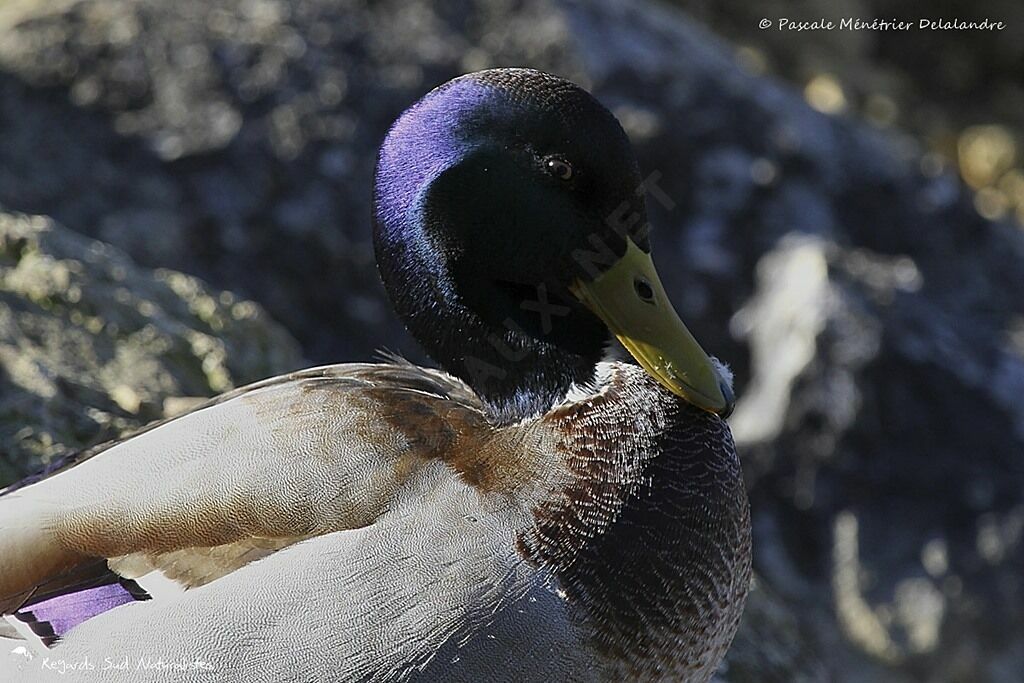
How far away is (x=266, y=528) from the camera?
223 centimetres

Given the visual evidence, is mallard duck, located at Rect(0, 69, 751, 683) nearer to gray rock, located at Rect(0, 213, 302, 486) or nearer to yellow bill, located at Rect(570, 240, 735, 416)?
yellow bill, located at Rect(570, 240, 735, 416)

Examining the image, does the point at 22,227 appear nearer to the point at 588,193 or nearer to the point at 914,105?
the point at 588,193

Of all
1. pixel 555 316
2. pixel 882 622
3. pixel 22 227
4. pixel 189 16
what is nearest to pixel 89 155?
pixel 189 16

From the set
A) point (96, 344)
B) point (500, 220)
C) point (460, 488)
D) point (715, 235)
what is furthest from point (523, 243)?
point (715, 235)

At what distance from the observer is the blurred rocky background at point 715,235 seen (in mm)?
4477

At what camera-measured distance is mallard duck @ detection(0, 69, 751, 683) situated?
7.13ft

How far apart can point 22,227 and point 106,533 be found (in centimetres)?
154

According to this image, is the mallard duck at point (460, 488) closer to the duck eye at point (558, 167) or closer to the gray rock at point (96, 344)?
the duck eye at point (558, 167)

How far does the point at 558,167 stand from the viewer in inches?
93.5

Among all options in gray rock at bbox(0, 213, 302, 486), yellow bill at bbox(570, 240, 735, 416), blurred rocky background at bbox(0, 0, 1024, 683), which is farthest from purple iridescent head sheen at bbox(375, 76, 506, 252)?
blurred rocky background at bbox(0, 0, 1024, 683)

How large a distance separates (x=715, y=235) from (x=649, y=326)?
268 centimetres

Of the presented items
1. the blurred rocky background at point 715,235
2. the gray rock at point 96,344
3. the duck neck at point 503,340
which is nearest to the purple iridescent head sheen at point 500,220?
the duck neck at point 503,340

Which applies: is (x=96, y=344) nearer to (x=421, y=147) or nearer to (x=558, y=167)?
(x=421, y=147)

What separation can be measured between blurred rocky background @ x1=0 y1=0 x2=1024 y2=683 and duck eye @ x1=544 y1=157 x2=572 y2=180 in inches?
61.4
